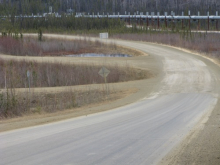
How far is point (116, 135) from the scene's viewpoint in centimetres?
1180

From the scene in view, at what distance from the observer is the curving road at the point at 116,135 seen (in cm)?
945

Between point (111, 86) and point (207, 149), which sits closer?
point (207, 149)

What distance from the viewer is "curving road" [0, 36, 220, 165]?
9.45m

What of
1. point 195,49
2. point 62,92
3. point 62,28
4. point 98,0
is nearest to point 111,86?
point 62,92

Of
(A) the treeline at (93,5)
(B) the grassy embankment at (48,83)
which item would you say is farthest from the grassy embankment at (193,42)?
(A) the treeline at (93,5)

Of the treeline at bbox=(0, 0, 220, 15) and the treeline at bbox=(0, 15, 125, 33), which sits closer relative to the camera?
the treeline at bbox=(0, 15, 125, 33)

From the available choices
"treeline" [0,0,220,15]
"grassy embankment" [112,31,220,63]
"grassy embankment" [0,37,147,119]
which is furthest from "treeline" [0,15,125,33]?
"grassy embankment" [0,37,147,119]

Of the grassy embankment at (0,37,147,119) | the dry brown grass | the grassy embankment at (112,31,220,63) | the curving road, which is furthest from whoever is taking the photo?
the grassy embankment at (112,31,220,63)

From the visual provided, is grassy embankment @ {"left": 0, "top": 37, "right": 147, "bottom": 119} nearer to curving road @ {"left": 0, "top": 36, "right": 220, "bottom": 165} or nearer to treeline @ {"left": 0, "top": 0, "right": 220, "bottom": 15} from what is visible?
curving road @ {"left": 0, "top": 36, "right": 220, "bottom": 165}

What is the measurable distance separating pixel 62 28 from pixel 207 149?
7726cm

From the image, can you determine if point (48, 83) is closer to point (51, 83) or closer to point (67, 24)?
point (51, 83)

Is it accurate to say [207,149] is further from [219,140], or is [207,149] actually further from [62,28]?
[62,28]

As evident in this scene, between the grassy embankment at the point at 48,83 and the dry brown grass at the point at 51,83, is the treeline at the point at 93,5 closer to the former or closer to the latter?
the grassy embankment at the point at 48,83

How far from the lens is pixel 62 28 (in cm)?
8562
